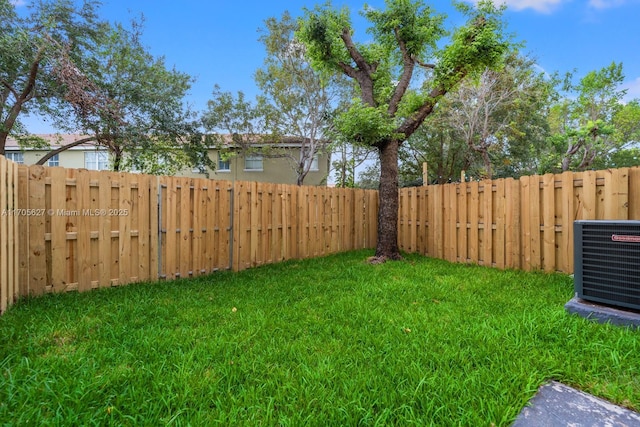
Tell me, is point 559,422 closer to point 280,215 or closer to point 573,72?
point 280,215

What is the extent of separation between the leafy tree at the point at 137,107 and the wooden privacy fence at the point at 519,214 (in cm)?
855

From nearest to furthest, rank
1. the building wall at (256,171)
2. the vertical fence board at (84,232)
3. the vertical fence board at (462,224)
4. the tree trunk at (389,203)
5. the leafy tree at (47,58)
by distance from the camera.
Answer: the vertical fence board at (84,232) < the vertical fence board at (462,224) < the tree trunk at (389,203) < the leafy tree at (47,58) < the building wall at (256,171)

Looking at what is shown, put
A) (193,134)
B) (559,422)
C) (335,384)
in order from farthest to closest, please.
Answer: (193,134) → (335,384) → (559,422)

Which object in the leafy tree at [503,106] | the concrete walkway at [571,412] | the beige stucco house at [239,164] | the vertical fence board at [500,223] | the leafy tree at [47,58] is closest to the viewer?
the concrete walkway at [571,412]

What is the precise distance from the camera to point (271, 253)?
20.2 feet

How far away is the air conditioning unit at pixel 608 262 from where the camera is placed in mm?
2611

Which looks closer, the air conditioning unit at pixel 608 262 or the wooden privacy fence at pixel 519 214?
the air conditioning unit at pixel 608 262

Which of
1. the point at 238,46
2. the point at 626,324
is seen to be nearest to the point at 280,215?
the point at 626,324

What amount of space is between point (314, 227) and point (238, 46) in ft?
25.2

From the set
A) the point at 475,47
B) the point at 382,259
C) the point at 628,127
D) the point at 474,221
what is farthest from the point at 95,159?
the point at 628,127

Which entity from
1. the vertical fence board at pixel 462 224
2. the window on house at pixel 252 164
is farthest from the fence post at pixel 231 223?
the window on house at pixel 252 164

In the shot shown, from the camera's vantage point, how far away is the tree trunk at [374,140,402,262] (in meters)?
6.18

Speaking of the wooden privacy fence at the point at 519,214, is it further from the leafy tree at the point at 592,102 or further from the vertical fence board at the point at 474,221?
the leafy tree at the point at 592,102

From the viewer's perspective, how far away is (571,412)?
1600 millimetres
